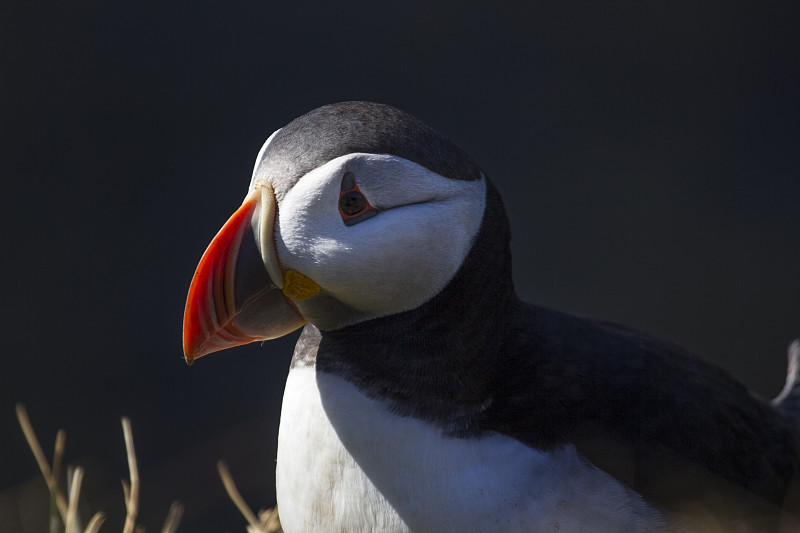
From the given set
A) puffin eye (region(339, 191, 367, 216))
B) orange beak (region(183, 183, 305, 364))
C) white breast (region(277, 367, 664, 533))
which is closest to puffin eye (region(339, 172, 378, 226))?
puffin eye (region(339, 191, 367, 216))

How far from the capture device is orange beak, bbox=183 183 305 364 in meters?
1.44

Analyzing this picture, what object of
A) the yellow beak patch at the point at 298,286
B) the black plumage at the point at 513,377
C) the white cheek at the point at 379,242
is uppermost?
the white cheek at the point at 379,242

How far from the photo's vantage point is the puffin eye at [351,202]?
1423 mm

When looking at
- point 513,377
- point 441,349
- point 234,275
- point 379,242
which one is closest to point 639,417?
point 513,377

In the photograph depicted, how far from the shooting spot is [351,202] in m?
1.43

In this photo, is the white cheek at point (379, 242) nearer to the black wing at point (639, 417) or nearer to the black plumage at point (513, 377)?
the black plumage at point (513, 377)

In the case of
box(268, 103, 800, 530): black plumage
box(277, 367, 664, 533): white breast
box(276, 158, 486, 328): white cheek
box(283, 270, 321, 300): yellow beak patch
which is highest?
box(276, 158, 486, 328): white cheek

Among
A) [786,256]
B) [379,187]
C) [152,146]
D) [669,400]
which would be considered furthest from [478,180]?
[786,256]

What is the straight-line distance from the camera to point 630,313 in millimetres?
4215

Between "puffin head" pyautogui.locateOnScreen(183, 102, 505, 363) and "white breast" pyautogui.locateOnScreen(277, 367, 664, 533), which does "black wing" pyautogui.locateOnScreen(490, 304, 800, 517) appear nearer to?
"white breast" pyautogui.locateOnScreen(277, 367, 664, 533)

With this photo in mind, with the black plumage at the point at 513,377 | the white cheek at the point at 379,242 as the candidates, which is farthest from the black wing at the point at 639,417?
the white cheek at the point at 379,242

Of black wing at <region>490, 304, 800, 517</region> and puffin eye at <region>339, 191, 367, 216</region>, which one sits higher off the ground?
puffin eye at <region>339, 191, 367, 216</region>

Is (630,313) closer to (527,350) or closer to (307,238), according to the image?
(527,350)

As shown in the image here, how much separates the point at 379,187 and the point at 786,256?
334 cm
